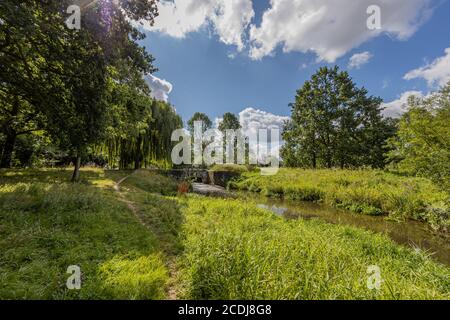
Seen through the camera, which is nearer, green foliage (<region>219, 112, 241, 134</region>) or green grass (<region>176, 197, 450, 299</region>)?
green grass (<region>176, 197, 450, 299</region>)

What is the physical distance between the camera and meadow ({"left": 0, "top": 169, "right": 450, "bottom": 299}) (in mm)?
2514

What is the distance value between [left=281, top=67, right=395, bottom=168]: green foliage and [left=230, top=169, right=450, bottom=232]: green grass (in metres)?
10.1

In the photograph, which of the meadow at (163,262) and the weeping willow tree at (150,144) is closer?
the meadow at (163,262)

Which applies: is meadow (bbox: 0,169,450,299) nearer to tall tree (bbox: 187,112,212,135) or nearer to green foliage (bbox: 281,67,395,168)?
green foliage (bbox: 281,67,395,168)

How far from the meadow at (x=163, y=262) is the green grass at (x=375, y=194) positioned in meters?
4.18

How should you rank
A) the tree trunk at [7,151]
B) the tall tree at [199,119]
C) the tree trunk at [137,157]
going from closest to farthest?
the tree trunk at [7,151]
the tree trunk at [137,157]
the tall tree at [199,119]

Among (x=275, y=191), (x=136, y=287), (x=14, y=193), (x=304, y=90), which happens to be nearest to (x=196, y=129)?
(x=304, y=90)

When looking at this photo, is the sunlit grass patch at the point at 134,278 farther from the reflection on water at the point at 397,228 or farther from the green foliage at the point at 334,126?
the green foliage at the point at 334,126

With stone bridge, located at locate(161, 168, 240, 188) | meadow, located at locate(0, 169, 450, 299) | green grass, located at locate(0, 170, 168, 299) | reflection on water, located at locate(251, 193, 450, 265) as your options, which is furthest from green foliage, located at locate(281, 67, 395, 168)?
green grass, located at locate(0, 170, 168, 299)

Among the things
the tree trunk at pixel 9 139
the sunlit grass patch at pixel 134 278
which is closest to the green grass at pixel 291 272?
the sunlit grass patch at pixel 134 278

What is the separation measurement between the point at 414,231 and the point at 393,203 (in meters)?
2.55

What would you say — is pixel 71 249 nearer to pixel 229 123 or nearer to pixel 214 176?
pixel 214 176

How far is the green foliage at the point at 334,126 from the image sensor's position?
81.1 ft
